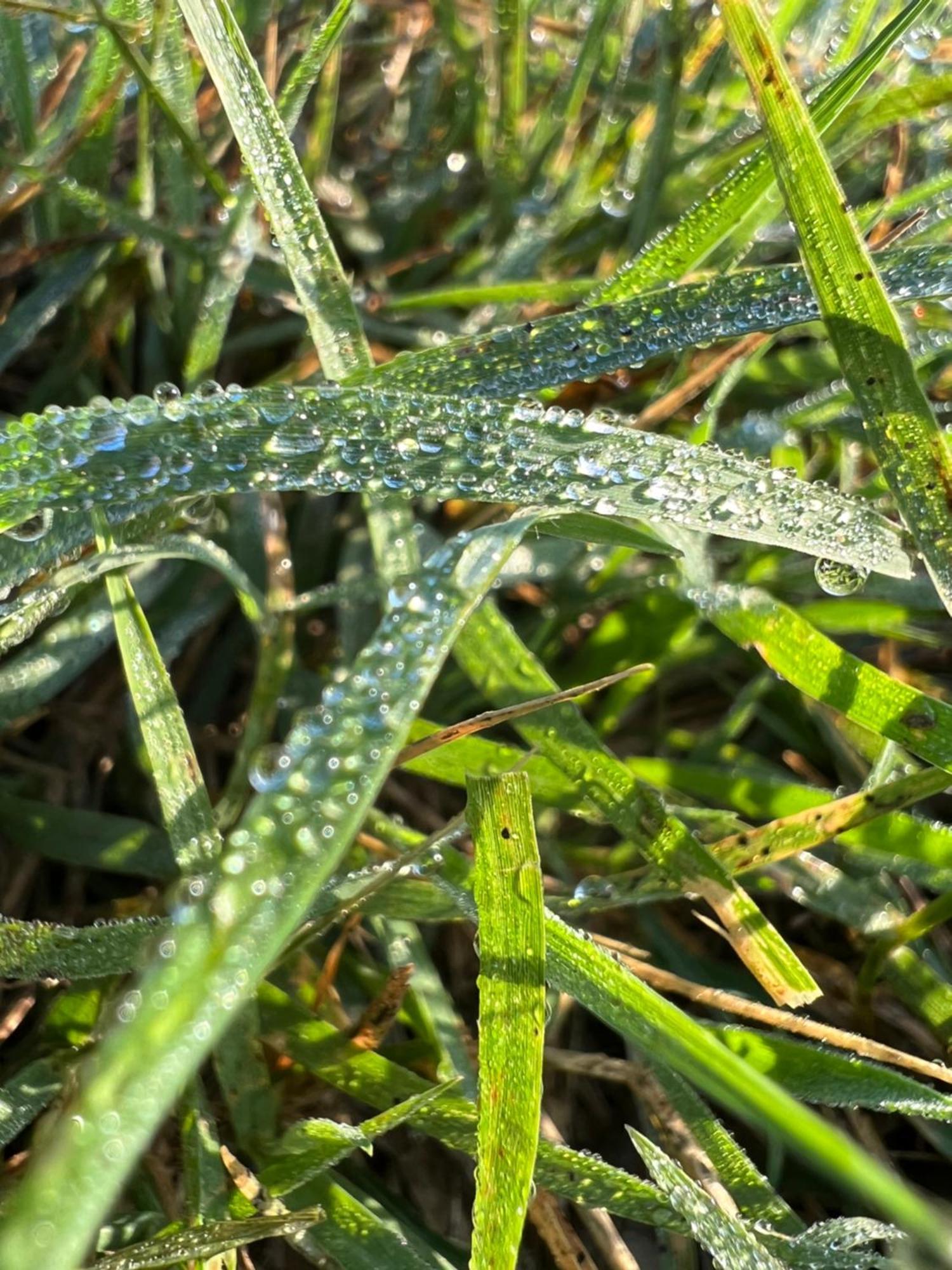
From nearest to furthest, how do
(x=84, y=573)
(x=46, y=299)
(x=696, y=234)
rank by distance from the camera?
(x=84, y=573)
(x=696, y=234)
(x=46, y=299)

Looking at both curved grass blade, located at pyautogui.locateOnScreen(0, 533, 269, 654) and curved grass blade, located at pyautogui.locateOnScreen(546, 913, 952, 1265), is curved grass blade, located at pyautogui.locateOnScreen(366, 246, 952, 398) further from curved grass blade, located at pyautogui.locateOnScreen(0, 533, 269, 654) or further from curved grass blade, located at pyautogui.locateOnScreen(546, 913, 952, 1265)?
curved grass blade, located at pyautogui.locateOnScreen(546, 913, 952, 1265)

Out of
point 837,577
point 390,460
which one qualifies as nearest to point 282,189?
point 390,460

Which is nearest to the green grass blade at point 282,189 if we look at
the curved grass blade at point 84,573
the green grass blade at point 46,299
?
the curved grass blade at point 84,573

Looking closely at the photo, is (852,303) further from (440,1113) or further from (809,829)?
(440,1113)

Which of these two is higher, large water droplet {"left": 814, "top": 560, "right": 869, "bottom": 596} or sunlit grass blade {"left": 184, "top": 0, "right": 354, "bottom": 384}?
sunlit grass blade {"left": 184, "top": 0, "right": 354, "bottom": 384}

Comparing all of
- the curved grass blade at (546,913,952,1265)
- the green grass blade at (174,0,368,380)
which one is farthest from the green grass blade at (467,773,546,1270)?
the green grass blade at (174,0,368,380)

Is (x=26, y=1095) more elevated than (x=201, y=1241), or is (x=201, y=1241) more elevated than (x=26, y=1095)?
(x=26, y=1095)

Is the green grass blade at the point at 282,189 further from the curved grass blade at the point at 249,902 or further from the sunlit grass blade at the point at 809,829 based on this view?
the sunlit grass blade at the point at 809,829
